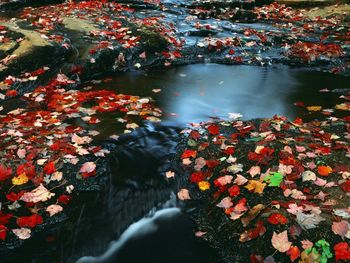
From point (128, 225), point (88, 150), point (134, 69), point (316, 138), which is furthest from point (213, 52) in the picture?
point (128, 225)

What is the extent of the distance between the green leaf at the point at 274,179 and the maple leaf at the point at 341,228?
87cm

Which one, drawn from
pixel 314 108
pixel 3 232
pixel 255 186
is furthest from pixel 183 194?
pixel 314 108

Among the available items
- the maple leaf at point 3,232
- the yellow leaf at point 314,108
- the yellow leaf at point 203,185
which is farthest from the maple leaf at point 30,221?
the yellow leaf at point 314,108

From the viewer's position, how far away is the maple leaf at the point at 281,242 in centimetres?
367

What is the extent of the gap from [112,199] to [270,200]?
2057 mm

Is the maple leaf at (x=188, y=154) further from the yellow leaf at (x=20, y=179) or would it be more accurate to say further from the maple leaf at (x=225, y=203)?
Result: the yellow leaf at (x=20, y=179)

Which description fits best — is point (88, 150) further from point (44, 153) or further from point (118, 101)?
point (118, 101)

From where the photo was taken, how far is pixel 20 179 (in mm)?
4508

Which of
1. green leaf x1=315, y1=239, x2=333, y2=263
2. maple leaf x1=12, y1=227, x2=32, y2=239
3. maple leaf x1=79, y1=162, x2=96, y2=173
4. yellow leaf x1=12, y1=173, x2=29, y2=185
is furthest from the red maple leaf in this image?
yellow leaf x1=12, y1=173, x2=29, y2=185

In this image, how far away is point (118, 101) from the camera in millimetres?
7086

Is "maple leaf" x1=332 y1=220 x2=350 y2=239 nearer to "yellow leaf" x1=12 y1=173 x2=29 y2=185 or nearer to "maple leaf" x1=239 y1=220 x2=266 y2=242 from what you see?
"maple leaf" x1=239 y1=220 x2=266 y2=242

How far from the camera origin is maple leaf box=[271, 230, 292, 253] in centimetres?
367

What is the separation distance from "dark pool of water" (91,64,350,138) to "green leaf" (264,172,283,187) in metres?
2.37

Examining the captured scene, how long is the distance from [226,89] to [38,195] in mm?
5405
